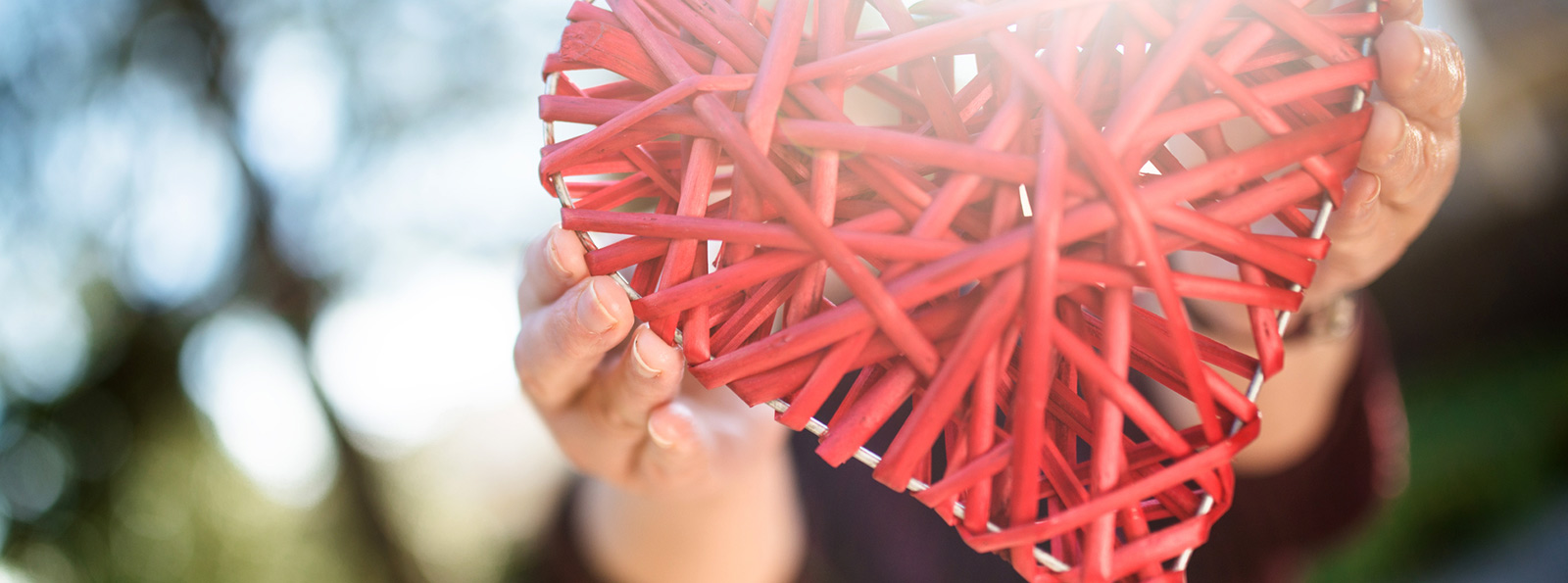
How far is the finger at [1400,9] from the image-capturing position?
33 centimetres

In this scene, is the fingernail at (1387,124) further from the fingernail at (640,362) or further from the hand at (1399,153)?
the fingernail at (640,362)

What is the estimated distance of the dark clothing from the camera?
761mm

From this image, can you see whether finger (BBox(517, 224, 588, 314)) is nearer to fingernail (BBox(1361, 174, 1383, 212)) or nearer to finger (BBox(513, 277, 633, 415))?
finger (BBox(513, 277, 633, 415))

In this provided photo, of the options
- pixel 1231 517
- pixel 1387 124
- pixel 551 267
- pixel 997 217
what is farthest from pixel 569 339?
pixel 1231 517

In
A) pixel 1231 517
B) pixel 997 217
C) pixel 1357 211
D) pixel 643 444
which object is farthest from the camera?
pixel 1231 517

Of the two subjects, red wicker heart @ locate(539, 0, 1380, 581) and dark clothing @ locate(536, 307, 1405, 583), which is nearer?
red wicker heart @ locate(539, 0, 1380, 581)

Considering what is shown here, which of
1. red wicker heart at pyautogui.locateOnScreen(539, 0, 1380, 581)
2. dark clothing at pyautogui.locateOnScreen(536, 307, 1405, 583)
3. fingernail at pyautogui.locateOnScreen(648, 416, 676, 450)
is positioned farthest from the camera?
dark clothing at pyautogui.locateOnScreen(536, 307, 1405, 583)

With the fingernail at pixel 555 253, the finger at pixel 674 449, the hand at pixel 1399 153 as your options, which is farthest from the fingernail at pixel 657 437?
the hand at pixel 1399 153

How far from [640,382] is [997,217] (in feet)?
0.66

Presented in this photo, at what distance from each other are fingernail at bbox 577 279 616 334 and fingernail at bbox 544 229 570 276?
0.07 feet

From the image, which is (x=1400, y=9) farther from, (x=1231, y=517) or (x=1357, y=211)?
(x=1231, y=517)

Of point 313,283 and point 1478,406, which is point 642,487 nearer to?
point 313,283

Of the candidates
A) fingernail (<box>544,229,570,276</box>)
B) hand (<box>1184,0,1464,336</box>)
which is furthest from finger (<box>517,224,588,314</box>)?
hand (<box>1184,0,1464,336</box>)

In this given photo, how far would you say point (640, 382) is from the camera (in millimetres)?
390
